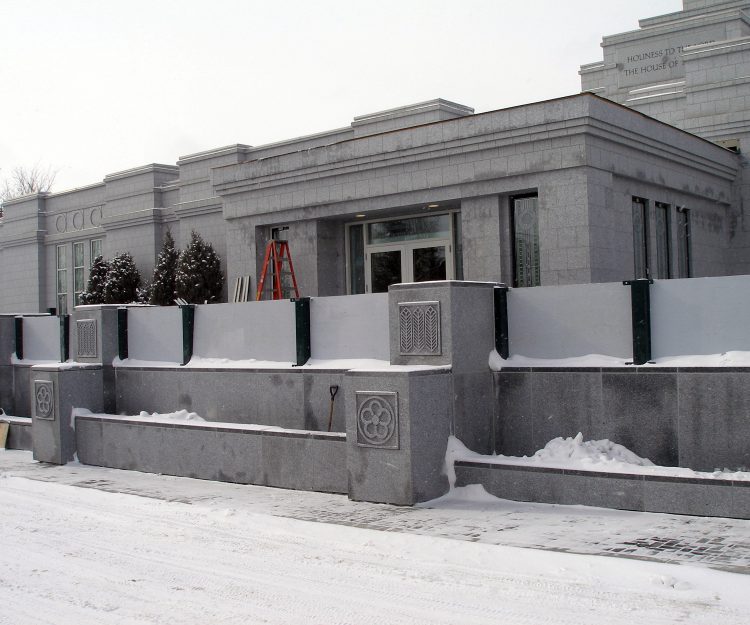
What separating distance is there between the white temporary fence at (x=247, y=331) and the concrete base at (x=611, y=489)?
3551 mm

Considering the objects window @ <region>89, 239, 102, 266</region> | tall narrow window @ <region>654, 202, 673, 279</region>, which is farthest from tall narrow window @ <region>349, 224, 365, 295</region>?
window @ <region>89, 239, 102, 266</region>

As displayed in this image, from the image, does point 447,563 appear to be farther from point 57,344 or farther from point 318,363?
point 57,344

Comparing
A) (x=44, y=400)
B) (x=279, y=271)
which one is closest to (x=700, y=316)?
(x=44, y=400)

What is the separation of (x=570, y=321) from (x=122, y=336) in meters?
7.77

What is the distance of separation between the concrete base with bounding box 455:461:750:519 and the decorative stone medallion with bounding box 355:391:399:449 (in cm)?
86

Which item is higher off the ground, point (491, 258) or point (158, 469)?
point (491, 258)

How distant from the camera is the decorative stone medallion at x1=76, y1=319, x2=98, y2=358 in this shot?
14.2m

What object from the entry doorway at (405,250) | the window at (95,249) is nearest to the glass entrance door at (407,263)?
the entry doorway at (405,250)

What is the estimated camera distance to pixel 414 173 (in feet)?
54.4

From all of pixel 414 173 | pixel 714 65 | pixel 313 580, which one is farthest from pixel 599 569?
pixel 714 65

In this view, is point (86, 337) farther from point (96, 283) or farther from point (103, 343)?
point (96, 283)

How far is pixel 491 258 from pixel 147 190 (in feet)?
56.6

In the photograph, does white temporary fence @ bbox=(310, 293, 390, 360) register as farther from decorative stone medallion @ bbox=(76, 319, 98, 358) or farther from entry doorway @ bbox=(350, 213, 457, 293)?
entry doorway @ bbox=(350, 213, 457, 293)

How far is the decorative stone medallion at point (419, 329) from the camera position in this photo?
9.73 meters
